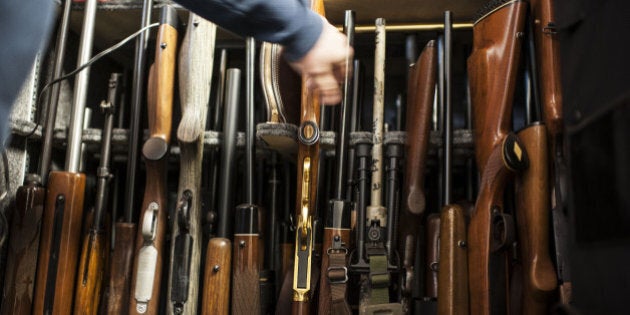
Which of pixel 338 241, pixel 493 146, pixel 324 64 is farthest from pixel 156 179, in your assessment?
pixel 493 146

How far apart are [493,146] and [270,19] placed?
757mm

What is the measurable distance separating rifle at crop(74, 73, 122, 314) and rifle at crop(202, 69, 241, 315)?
33 cm

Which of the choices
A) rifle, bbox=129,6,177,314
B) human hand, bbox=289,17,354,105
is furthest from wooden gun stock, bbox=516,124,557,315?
rifle, bbox=129,6,177,314

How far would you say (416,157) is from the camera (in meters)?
1.60

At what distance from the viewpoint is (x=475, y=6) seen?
1789 millimetres

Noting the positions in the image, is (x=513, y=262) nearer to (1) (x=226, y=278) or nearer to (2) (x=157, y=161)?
(1) (x=226, y=278)

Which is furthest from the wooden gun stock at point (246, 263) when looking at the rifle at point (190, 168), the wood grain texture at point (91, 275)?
the wood grain texture at point (91, 275)

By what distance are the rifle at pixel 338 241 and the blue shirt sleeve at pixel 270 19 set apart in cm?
37

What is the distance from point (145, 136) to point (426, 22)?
A: 100cm

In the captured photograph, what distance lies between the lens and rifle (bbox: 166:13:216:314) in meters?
1.52

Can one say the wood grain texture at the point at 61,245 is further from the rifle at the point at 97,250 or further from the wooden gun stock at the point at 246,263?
the wooden gun stock at the point at 246,263

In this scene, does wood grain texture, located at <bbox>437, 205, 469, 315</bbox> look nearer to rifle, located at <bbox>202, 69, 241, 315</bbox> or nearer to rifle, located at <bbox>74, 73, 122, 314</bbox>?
rifle, located at <bbox>202, 69, 241, 315</bbox>

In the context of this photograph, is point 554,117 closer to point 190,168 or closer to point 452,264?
point 452,264

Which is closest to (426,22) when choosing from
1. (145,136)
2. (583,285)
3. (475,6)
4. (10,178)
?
(475,6)
